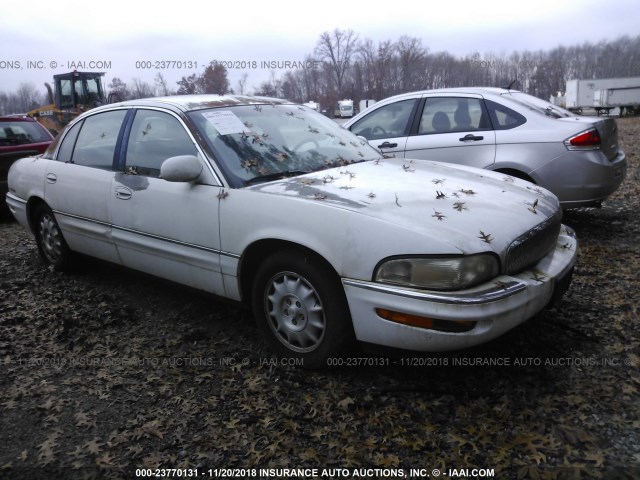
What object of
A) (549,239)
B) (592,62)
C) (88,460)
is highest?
(592,62)

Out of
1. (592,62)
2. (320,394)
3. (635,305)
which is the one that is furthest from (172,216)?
(592,62)

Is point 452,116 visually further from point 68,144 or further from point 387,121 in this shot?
point 68,144

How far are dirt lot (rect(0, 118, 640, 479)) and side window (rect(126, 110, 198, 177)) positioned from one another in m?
1.13

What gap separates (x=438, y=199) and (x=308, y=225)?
2.47 ft

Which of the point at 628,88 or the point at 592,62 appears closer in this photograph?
the point at 628,88

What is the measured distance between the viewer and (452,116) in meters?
5.85

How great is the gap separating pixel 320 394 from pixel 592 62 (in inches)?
3722

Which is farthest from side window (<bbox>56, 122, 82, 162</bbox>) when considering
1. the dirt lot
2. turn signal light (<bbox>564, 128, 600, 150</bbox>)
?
turn signal light (<bbox>564, 128, 600, 150</bbox>)

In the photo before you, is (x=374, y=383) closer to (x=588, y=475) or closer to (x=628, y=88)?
(x=588, y=475)

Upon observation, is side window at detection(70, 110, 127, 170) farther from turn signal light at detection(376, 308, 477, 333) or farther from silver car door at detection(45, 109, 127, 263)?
turn signal light at detection(376, 308, 477, 333)

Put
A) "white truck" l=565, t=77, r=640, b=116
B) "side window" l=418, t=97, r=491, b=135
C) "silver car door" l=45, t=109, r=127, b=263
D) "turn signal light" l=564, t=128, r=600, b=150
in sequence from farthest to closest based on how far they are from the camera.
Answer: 1. "white truck" l=565, t=77, r=640, b=116
2. "side window" l=418, t=97, r=491, b=135
3. "turn signal light" l=564, t=128, r=600, b=150
4. "silver car door" l=45, t=109, r=127, b=263

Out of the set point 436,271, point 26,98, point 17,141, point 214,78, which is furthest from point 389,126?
point 26,98

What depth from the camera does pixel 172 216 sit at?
3469 millimetres

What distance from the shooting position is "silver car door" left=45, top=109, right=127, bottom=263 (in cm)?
407
